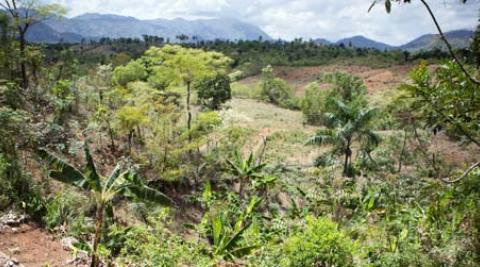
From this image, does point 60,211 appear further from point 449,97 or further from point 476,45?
point 476,45

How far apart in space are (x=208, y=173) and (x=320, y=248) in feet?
50.7

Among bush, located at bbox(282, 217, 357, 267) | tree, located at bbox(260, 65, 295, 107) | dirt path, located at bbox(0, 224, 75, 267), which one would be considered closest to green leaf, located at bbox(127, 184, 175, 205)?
dirt path, located at bbox(0, 224, 75, 267)

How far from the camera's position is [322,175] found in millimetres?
24891

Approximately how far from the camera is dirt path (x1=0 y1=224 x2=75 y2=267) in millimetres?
12000

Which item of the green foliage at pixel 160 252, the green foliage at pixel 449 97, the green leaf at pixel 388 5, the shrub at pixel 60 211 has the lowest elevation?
the shrub at pixel 60 211

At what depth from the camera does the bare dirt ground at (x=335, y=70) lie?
7375 centimetres

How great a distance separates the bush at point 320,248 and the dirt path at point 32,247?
5991mm

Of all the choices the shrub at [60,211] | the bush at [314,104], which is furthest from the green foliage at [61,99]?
the bush at [314,104]

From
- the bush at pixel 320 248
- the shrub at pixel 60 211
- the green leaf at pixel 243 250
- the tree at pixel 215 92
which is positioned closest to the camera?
the bush at pixel 320 248

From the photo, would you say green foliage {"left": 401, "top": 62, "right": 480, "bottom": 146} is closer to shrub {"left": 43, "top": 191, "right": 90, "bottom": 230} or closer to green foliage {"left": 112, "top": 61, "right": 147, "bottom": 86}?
shrub {"left": 43, "top": 191, "right": 90, "bottom": 230}

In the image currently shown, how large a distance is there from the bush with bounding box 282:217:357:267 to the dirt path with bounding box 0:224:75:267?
236 inches

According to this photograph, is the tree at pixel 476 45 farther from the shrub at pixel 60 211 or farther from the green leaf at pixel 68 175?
the shrub at pixel 60 211

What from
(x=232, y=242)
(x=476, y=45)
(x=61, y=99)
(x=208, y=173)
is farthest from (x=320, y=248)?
(x=61, y=99)

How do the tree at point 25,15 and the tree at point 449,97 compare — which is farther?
the tree at point 25,15
